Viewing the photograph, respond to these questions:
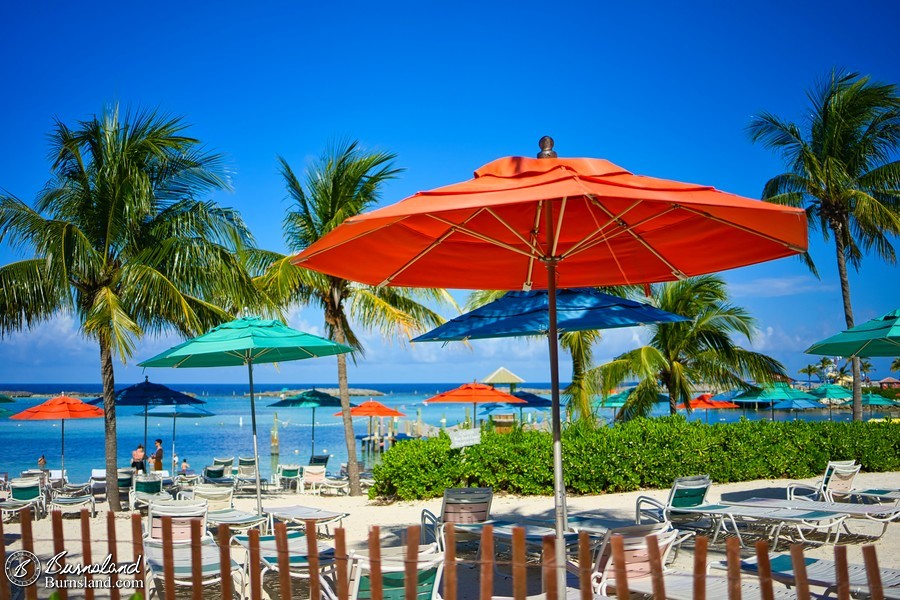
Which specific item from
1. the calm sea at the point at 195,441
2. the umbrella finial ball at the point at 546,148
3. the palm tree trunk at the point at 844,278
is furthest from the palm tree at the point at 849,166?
the umbrella finial ball at the point at 546,148

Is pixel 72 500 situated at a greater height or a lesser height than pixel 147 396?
lesser

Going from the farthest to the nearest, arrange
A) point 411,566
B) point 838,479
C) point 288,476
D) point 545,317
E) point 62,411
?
point 288,476, point 62,411, point 838,479, point 545,317, point 411,566

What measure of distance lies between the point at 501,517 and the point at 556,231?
21.9ft

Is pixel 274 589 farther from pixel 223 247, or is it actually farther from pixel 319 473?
pixel 319 473

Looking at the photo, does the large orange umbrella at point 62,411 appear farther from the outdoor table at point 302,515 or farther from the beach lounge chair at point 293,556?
the beach lounge chair at point 293,556

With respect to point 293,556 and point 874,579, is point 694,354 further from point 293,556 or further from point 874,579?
point 874,579

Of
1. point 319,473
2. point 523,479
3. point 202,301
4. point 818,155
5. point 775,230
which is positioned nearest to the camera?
point 775,230

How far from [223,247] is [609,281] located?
9376 millimetres

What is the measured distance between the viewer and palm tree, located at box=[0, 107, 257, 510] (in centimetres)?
1256

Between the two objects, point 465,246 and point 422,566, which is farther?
point 465,246

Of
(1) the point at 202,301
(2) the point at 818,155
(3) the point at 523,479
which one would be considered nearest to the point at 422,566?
(3) the point at 523,479

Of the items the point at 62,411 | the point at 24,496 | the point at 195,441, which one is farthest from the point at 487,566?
the point at 195,441

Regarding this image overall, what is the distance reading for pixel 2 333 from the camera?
1345 centimetres

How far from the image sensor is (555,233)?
16.2 ft
